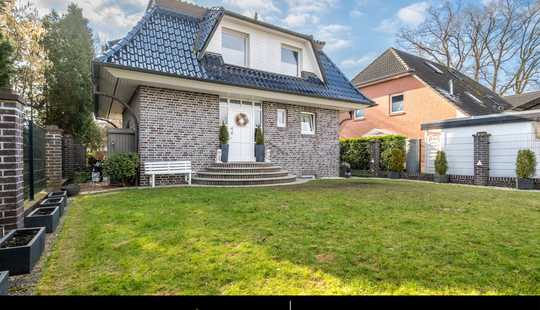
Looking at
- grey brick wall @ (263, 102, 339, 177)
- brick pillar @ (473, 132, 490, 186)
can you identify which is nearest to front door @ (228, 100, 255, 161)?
grey brick wall @ (263, 102, 339, 177)

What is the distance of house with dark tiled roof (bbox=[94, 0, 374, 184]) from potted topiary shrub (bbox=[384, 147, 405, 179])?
2.58 meters

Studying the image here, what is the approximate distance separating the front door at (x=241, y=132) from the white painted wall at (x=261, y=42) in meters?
1.74

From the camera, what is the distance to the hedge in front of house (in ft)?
45.4

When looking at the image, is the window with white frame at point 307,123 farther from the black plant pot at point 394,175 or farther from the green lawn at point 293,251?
the green lawn at point 293,251

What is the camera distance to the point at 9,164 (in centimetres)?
302

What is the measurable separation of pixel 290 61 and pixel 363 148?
6.27 m

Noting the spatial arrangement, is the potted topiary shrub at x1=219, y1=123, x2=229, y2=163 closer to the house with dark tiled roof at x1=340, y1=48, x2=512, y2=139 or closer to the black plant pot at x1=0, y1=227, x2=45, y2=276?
the black plant pot at x1=0, y1=227, x2=45, y2=276

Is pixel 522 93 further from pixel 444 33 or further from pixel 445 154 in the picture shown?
pixel 445 154

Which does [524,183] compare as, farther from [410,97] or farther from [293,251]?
[293,251]

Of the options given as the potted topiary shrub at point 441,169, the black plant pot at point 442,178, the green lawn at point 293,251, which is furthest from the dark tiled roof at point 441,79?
the green lawn at point 293,251

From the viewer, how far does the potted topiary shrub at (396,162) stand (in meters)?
13.4

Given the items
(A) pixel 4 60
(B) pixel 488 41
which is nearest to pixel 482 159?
(A) pixel 4 60

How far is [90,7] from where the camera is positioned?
16.0 m

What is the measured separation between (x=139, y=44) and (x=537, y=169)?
13.4 m
